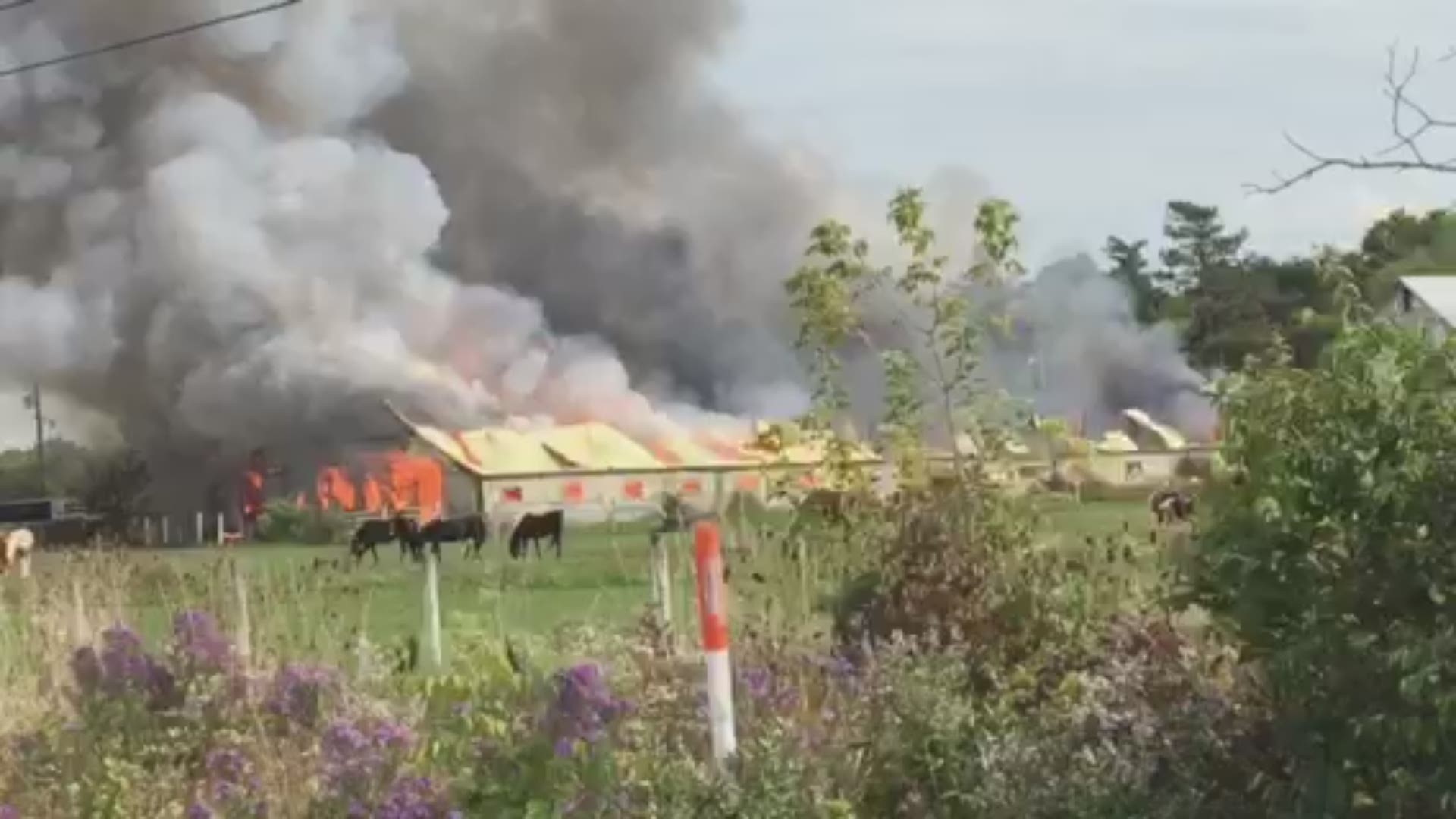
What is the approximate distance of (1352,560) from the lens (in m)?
5.53

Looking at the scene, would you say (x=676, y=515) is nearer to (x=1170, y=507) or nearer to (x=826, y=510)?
(x=826, y=510)

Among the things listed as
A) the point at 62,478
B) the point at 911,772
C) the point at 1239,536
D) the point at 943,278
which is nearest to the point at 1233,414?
the point at 1239,536

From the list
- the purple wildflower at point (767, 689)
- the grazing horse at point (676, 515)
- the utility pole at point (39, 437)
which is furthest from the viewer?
the utility pole at point (39, 437)

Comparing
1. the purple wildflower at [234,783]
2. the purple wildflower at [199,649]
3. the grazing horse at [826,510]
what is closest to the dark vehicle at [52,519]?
the grazing horse at [826,510]

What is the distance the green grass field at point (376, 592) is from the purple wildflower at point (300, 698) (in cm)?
168

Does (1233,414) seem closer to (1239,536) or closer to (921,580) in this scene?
(1239,536)

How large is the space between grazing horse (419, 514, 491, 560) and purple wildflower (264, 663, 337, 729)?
1989 cm

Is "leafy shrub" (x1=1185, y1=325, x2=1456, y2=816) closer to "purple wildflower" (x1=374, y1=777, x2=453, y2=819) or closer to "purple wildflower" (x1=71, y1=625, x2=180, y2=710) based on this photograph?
"purple wildflower" (x1=374, y1=777, x2=453, y2=819)

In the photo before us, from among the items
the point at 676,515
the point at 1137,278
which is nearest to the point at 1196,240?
the point at 1137,278

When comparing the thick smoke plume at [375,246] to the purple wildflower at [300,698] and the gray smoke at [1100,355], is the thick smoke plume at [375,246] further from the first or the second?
the purple wildflower at [300,698]

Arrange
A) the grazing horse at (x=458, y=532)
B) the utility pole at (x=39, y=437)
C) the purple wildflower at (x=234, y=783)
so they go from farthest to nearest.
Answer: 1. the utility pole at (x=39, y=437)
2. the grazing horse at (x=458, y=532)
3. the purple wildflower at (x=234, y=783)

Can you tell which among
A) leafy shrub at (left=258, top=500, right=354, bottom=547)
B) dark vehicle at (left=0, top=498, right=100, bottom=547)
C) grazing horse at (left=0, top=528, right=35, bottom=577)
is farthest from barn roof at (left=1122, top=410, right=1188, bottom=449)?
dark vehicle at (left=0, top=498, right=100, bottom=547)

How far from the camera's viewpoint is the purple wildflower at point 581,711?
6.54 m

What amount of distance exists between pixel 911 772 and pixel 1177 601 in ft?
3.48
